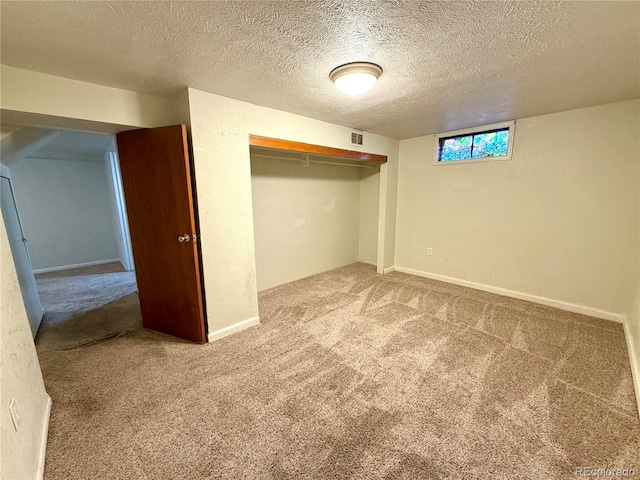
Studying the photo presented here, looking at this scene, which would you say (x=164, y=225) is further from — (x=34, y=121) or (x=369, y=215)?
(x=369, y=215)

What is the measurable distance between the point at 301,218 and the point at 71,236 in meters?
5.00

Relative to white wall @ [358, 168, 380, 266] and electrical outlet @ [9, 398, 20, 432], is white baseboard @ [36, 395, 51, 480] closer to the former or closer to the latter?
electrical outlet @ [9, 398, 20, 432]

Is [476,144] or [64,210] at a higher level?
[476,144]

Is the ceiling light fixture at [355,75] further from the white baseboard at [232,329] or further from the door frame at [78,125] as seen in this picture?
the white baseboard at [232,329]

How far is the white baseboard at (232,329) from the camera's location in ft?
8.09

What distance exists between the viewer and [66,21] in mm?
1288

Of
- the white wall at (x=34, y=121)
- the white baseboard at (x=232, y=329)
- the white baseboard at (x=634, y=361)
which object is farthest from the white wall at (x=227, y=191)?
the white baseboard at (x=634, y=361)

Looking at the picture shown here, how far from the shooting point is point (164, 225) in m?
2.33

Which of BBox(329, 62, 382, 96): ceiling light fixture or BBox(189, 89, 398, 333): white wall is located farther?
BBox(189, 89, 398, 333): white wall

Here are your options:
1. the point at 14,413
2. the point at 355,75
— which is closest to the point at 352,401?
the point at 14,413

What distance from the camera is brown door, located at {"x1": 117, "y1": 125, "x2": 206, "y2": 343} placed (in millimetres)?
2172

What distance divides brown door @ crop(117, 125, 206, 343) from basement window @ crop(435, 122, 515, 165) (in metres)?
3.46

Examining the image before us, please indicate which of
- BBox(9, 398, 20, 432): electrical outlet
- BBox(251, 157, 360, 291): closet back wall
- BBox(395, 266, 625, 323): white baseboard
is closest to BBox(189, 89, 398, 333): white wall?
BBox(251, 157, 360, 291): closet back wall

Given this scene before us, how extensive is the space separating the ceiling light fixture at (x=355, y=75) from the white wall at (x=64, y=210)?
19.7ft
